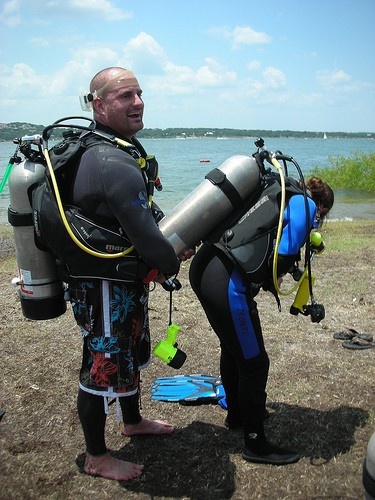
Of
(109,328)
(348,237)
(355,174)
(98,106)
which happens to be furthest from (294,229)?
(355,174)

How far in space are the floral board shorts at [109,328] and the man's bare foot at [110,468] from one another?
49 cm

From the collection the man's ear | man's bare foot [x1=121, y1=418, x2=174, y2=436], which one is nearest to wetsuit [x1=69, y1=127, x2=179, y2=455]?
the man's ear

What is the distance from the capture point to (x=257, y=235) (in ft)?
9.25

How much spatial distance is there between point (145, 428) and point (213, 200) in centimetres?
162

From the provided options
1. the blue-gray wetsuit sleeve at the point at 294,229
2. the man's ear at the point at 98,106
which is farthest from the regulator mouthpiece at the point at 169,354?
the man's ear at the point at 98,106

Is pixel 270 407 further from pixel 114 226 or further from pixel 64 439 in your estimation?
pixel 114 226

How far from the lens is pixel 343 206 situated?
20.4m

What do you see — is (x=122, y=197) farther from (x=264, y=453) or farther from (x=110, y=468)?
(x=264, y=453)

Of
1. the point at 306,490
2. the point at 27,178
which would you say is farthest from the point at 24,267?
the point at 306,490

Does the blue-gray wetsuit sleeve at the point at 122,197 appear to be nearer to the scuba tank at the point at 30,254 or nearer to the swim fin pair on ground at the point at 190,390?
the scuba tank at the point at 30,254

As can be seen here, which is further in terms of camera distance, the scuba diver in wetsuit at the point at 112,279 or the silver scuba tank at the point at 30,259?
the silver scuba tank at the point at 30,259

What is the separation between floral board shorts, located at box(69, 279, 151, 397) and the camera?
8.89 feet

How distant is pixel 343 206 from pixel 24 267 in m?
19.0

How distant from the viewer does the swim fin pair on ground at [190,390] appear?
383cm
